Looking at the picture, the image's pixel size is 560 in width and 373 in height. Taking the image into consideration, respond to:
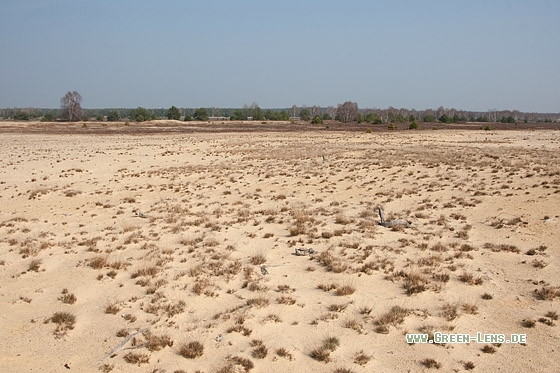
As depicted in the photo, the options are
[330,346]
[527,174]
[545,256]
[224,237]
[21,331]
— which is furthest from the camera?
[527,174]

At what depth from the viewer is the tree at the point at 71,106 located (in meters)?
133

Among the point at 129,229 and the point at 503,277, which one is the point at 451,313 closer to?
the point at 503,277

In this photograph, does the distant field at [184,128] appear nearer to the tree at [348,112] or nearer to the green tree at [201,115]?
the green tree at [201,115]

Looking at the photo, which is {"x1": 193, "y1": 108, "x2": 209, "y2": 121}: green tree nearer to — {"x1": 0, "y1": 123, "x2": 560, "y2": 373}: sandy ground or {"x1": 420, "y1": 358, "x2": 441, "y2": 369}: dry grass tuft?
{"x1": 0, "y1": 123, "x2": 560, "y2": 373}: sandy ground

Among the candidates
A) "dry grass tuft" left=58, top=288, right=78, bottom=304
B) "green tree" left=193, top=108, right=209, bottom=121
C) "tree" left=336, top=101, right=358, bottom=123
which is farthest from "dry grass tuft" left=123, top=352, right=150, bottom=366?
"tree" left=336, top=101, right=358, bottom=123

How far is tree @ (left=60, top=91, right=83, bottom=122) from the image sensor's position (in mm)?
133375

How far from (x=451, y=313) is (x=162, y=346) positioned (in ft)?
15.1

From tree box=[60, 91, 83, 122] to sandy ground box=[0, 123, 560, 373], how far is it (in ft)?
426

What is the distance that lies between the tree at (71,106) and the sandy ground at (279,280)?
129844 millimetres

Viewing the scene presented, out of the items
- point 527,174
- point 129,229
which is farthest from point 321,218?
point 527,174

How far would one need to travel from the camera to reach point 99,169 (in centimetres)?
2712

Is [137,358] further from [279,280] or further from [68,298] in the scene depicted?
[279,280]

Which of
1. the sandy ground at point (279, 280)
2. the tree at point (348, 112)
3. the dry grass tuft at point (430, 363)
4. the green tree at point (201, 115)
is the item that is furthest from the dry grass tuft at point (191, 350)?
the tree at point (348, 112)

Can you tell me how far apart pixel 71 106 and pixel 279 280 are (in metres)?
144
